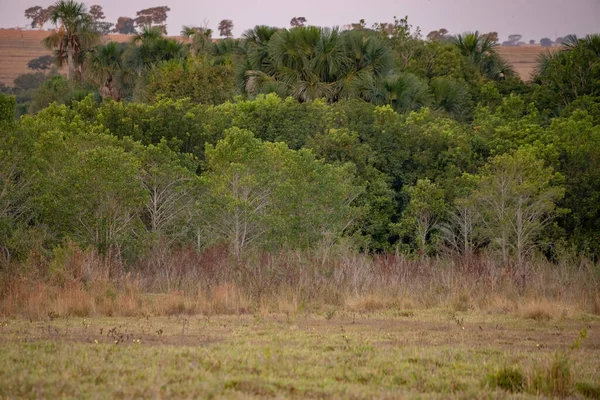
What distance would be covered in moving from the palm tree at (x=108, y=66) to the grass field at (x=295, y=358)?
115ft

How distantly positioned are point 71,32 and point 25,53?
76979 millimetres

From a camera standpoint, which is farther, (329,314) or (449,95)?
(449,95)

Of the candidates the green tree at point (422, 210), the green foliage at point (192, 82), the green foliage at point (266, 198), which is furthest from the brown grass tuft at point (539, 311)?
the green foliage at point (192, 82)

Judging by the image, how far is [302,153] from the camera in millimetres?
25906

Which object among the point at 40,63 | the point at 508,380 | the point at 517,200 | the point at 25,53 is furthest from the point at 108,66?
the point at 25,53

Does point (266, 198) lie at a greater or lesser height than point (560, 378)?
lesser

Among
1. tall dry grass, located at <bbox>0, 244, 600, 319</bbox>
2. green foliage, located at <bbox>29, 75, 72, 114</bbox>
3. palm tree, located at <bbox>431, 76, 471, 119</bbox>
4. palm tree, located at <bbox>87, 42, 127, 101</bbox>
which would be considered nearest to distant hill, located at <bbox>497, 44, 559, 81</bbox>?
palm tree, located at <bbox>431, 76, 471, 119</bbox>

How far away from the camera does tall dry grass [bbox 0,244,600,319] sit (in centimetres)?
1402

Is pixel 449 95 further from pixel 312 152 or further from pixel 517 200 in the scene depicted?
pixel 517 200

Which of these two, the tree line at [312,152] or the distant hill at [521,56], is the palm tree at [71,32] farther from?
the distant hill at [521,56]

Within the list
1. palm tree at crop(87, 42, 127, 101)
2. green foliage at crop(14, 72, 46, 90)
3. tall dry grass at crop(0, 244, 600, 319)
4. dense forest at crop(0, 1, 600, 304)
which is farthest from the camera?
green foliage at crop(14, 72, 46, 90)

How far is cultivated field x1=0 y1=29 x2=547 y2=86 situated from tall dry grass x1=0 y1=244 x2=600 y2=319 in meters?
84.1

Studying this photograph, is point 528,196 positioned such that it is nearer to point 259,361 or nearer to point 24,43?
point 259,361

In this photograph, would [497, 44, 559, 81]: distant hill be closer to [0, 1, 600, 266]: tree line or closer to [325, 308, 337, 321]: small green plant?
[0, 1, 600, 266]: tree line
